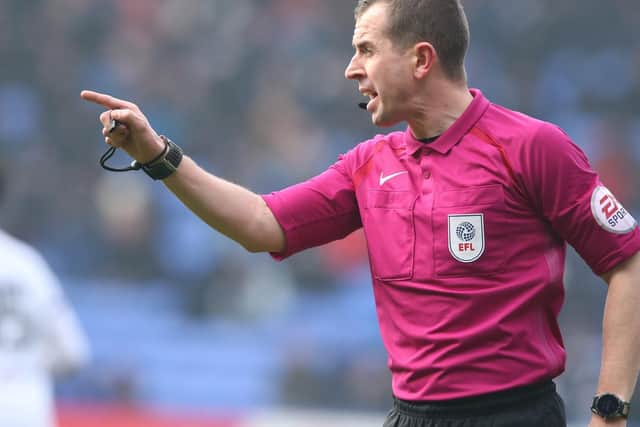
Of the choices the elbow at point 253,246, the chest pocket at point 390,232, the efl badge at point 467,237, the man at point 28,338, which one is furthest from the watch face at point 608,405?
the man at point 28,338

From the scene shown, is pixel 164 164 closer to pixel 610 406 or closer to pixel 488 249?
pixel 488 249

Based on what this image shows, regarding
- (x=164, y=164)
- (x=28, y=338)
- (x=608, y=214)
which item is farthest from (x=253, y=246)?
(x=28, y=338)

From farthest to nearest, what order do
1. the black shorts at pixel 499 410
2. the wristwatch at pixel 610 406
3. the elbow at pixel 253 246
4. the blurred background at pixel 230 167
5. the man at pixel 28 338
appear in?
1. the blurred background at pixel 230 167
2. the man at pixel 28 338
3. the elbow at pixel 253 246
4. the black shorts at pixel 499 410
5. the wristwatch at pixel 610 406

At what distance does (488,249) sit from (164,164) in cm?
82

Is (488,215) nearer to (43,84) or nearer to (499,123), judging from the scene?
(499,123)

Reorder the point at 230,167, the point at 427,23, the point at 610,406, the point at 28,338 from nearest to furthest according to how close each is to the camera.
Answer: the point at 610,406, the point at 427,23, the point at 28,338, the point at 230,167

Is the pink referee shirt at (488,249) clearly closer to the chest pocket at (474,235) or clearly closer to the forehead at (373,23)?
the chest pocket at (474,235)

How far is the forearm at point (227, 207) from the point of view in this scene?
119 inches

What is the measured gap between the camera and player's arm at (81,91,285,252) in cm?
289

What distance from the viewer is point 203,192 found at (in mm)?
3037

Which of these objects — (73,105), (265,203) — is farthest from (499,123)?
(73,105)

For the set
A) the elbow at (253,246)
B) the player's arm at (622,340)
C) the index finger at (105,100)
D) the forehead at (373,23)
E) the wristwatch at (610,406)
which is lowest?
the wristwatch at (610,406)

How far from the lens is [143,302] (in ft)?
32.8

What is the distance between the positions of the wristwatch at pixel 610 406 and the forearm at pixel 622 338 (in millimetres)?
14
